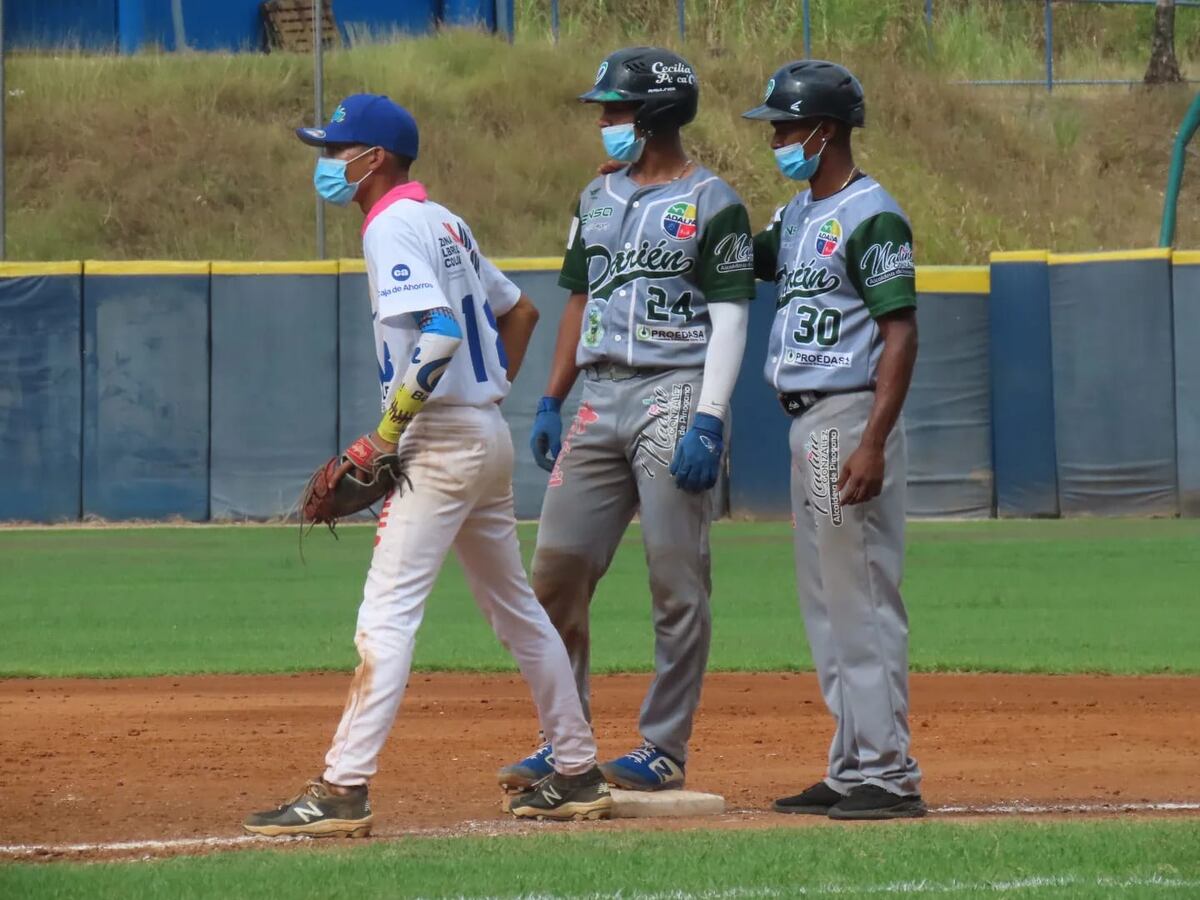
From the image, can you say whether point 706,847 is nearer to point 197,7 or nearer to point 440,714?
point 440,714

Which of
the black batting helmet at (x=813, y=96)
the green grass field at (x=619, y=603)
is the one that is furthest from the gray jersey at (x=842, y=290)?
the green grass field at (x=619, y=603)

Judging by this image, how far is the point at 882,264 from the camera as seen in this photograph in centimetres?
536

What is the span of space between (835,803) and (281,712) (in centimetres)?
320

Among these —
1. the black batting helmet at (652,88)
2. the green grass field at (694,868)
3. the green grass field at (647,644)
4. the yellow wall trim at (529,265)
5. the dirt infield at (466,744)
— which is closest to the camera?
the green grass field at (694,868)

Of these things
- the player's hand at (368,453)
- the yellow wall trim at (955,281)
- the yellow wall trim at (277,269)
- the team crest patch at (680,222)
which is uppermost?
the yellow wall trim at (277,269)

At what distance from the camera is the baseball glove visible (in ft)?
17.1

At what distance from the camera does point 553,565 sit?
18.8 ft

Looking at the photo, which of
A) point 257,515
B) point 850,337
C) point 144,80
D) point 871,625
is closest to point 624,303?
point 850,337

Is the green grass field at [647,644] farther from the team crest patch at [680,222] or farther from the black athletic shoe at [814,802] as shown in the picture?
the team crest patch at [680,222]

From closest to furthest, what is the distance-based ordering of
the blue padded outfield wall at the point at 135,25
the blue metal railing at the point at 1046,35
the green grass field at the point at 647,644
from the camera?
the green grass field at the point at 647,644
the blue padded outfield wall at the point at 135,25
the blue metal railing at the point at 1046,35

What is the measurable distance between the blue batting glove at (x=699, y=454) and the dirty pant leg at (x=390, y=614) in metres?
0.64

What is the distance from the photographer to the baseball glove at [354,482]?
520 cm

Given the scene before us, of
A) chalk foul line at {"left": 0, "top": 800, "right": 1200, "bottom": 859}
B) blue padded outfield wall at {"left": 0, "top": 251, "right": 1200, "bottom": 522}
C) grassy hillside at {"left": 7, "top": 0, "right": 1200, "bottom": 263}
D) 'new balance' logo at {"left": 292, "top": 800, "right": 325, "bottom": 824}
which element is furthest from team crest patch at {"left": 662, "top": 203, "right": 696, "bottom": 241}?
grassy hillside at {"left": 7, "top": 0, "right": 1200, "bottom": 263}

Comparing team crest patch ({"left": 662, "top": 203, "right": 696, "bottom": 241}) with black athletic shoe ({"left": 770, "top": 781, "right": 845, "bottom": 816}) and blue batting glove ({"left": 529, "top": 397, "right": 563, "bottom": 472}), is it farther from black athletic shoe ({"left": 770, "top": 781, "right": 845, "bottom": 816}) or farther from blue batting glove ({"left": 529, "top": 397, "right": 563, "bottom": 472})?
black athletic shoe ({"left": 770, "top": 781, "right": 845, "bottom": 816})
